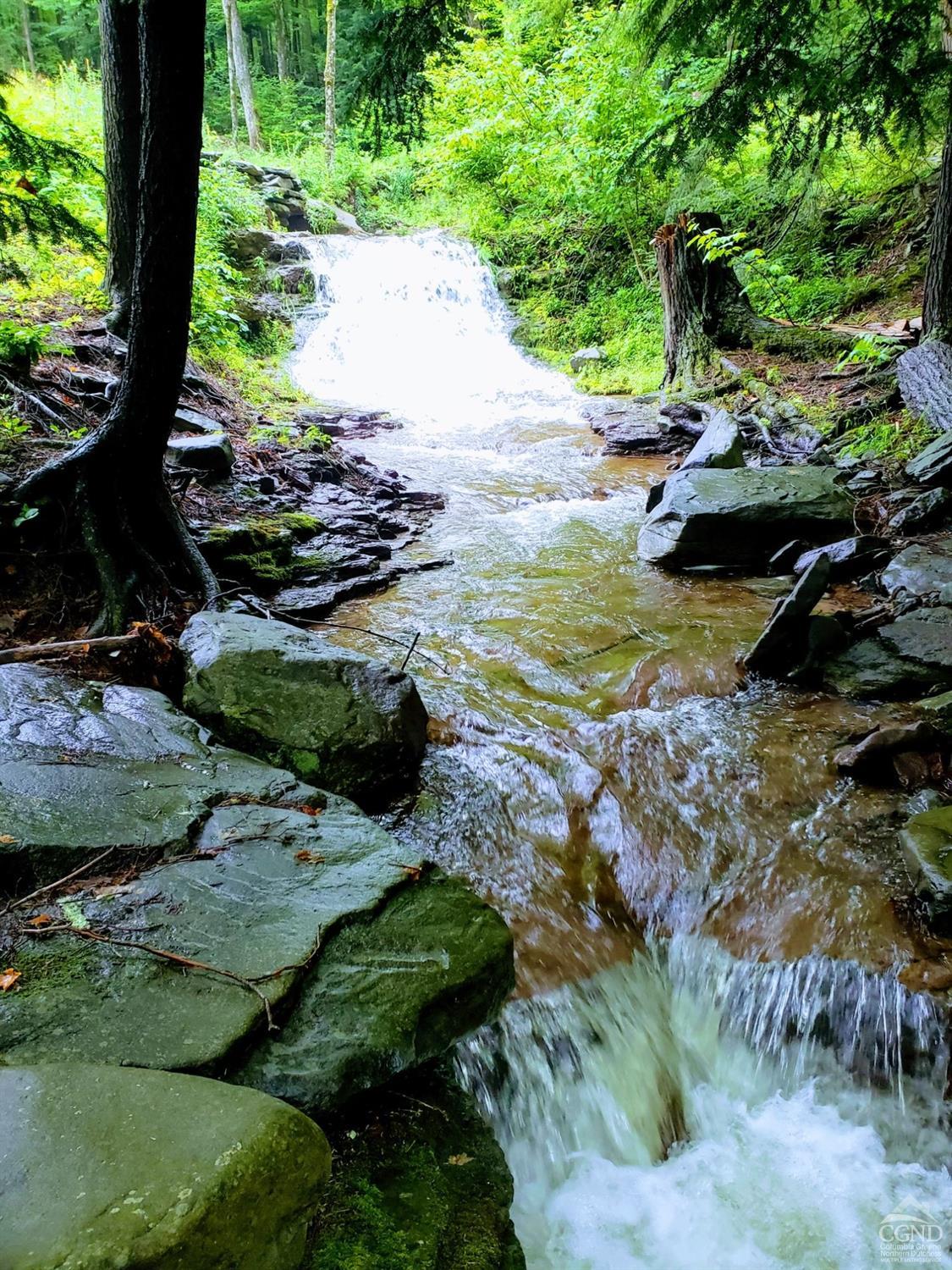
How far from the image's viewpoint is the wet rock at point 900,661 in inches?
167

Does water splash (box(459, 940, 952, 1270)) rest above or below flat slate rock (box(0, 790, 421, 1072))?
below

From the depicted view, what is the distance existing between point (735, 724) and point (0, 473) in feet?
16.0

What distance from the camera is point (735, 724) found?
4172 millimetres

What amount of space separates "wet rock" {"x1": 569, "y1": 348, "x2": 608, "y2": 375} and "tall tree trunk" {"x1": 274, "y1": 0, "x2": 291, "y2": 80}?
26097mm

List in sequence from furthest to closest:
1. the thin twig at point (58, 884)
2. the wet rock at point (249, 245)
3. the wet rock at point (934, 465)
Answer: the wet rock at point (249, 245) < the wet rock at point (934, 465) < the thin twig at point (58, 884)

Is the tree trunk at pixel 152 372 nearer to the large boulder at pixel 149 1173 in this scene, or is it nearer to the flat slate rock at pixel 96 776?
the flat slate rock at pixel 96 776

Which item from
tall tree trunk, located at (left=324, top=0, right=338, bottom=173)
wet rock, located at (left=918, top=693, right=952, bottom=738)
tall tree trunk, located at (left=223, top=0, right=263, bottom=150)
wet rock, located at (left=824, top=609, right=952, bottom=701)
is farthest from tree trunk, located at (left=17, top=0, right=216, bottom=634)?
tall tree trunk, located at (left=223, top=0, right=263, bottom=150)

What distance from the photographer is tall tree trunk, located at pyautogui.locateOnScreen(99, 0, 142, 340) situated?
19.5 ft

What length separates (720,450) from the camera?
7.78 metres

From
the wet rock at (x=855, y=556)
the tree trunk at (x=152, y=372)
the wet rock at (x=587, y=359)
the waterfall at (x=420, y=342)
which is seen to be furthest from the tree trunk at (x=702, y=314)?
the tree trunk at (x=152, y=372)

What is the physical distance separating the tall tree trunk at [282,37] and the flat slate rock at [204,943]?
38.3m

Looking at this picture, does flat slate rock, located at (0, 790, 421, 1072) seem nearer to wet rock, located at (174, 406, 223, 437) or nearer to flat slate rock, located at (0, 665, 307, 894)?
flat slate rock, located at (0, 665, 307, 894)

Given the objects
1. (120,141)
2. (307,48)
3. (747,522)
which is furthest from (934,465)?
(307,48)

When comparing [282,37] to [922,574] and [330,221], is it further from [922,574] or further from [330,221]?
[922,574]
